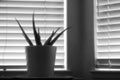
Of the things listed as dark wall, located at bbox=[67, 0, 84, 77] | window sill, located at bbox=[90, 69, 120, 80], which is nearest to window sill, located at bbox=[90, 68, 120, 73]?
window sill, located at bbox=[90, 69, 120, 80]

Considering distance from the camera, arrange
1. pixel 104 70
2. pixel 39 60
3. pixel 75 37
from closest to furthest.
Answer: pixel 39 60, pixel 104 70, pixel 75 37

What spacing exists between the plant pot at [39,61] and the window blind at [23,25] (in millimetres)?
214

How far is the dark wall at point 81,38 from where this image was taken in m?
1.66

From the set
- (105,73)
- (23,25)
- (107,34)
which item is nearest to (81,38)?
(107,34)

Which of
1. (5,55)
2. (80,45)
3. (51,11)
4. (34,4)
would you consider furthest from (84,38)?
(5,55)

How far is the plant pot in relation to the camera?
4.76 feet

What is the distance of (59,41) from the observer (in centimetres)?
170

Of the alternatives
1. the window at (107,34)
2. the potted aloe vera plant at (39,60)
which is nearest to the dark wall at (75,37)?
the window at (107,34)

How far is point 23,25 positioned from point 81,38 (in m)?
0.40

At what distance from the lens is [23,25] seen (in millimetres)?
1689

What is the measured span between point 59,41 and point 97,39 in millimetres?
254

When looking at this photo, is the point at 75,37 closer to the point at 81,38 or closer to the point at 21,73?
the point at 81,38

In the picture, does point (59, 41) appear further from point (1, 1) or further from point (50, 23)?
point (1, 1)

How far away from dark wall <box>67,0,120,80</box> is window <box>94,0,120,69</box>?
0.13 feet
